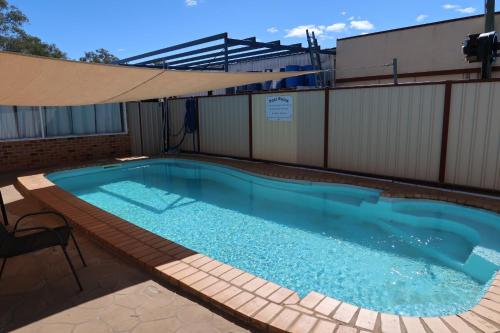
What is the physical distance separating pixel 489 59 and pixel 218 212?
5023mm

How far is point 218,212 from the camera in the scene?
6266 mm

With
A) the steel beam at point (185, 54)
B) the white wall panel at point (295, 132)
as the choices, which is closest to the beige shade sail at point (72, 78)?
the white wall panel at point (295, 132)

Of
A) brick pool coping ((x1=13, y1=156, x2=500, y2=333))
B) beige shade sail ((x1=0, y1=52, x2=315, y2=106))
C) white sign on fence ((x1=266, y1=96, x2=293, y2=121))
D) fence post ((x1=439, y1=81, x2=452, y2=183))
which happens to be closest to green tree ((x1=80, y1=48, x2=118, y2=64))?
white sign on fence ((x1=266, y1=96, x2=293, y2=121))

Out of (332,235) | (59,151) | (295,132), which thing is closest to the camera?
(332,235)

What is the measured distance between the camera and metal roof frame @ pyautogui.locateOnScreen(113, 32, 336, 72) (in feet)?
36.1

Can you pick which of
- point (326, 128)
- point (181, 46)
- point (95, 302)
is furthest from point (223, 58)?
point (95, 302)

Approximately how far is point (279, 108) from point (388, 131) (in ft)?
9.22

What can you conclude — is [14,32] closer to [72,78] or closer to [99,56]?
[99,56]

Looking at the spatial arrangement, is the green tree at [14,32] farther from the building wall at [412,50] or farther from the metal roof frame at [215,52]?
the building wall at [412,50]

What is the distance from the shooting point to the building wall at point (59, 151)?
9.12 meters

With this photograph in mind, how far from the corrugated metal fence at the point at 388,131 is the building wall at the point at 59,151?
414 cm

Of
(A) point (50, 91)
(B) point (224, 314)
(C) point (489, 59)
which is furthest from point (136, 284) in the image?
(C) point (489, 59)

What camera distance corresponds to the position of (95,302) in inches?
108

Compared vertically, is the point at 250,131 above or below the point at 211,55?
below
